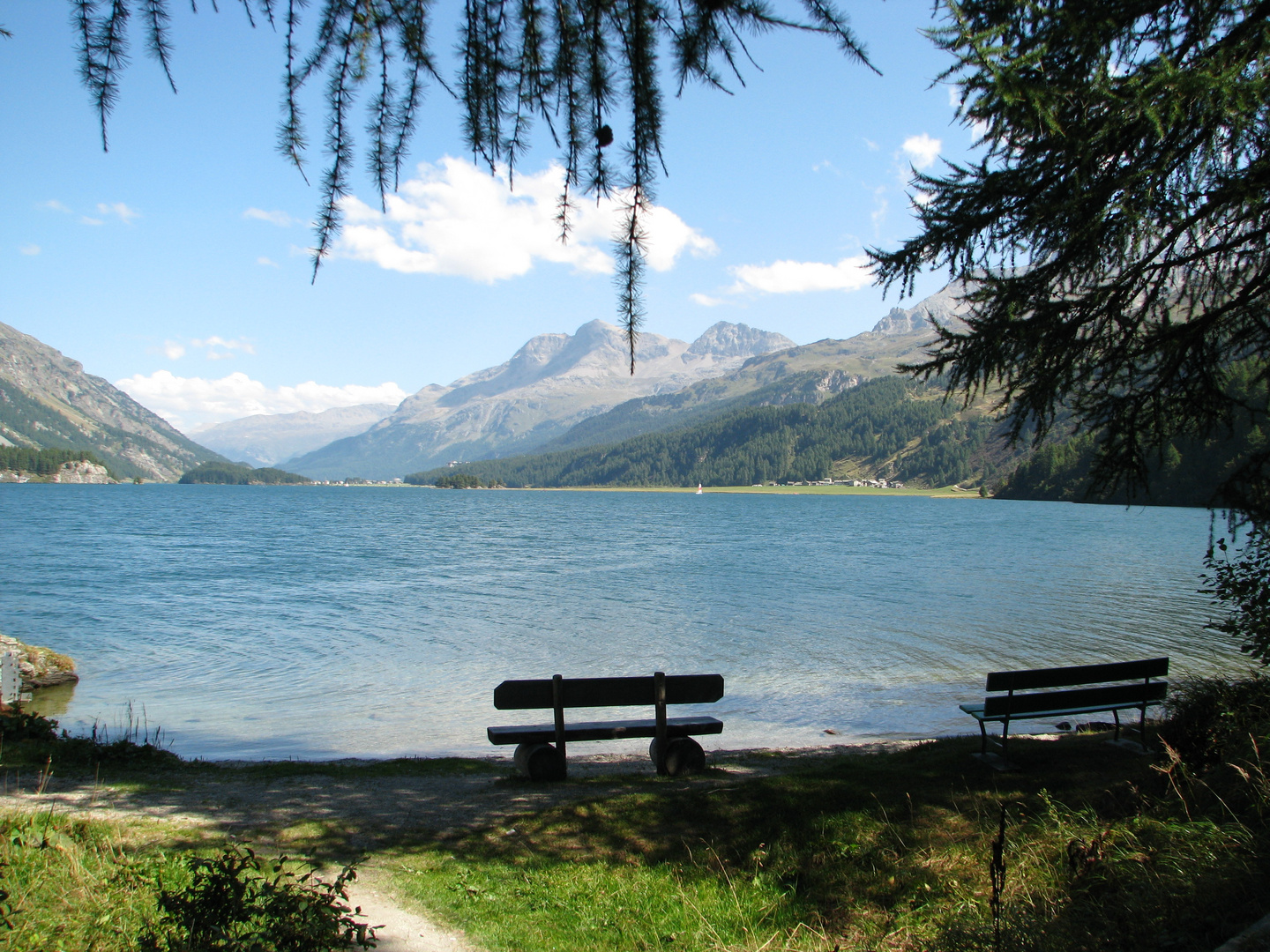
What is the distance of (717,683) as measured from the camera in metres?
8.33

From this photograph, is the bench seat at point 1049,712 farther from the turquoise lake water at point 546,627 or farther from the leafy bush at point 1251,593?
the turquoise lake water at point 546,627

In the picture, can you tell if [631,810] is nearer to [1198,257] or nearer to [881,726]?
[1198,257]

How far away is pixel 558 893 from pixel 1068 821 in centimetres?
387

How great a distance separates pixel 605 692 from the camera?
8.12 metres

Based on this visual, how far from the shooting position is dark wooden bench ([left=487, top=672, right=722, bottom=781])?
8.02 m

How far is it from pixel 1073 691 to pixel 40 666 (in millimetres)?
20397

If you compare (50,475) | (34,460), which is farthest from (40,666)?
(34,460)

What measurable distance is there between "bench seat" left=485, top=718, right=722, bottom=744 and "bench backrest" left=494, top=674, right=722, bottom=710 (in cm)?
42

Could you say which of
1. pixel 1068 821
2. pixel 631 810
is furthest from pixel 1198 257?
pixel 631 810

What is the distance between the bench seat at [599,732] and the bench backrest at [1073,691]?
3640 mm

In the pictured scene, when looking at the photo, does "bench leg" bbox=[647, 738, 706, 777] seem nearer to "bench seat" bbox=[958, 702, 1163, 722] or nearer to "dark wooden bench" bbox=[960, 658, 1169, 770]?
"bench seat" bbox=[958, 702, 1163, 722]

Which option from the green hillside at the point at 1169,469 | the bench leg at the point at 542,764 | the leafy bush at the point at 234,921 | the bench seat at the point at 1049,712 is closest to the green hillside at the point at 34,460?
the green hillside at the point at 1169,469

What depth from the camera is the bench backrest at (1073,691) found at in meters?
8.72

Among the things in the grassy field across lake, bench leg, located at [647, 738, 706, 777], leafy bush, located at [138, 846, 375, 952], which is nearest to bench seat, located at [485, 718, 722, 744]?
bench leg, located at [647, 738, 706, 777]
